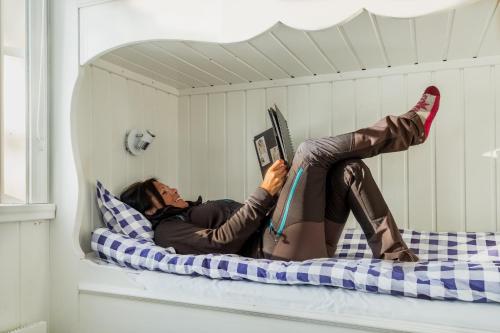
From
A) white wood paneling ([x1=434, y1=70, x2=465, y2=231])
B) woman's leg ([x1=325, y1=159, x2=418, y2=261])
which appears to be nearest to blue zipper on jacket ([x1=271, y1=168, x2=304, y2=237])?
woman's leg ([x1=325, y1=159, x2=418, y2=261])

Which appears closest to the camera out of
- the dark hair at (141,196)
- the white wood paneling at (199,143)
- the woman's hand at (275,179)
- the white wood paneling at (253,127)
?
the woman's hand at (275,179)

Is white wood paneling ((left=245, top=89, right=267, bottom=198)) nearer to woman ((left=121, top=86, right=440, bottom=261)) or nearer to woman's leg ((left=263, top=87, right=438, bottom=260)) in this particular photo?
woman ((left=121, top=86, right=440, bottom=261))

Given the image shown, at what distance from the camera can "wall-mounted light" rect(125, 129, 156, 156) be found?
1.80 metres

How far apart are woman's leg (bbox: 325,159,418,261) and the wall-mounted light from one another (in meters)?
0.87

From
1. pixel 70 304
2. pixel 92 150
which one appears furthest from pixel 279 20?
pixel 70 304

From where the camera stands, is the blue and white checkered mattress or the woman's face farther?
the woman's face

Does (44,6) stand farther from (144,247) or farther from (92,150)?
(144,247)

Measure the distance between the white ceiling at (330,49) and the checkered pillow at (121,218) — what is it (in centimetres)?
56

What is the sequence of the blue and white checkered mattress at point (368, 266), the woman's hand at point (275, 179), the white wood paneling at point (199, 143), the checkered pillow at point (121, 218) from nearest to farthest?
1. the blue and white checkered mattress at point (368, 266)
2. the woman's hand at point (275, 179)
3. the checkered pillow at point (121, 218)
4. the white wood paneling at point (199, 143)

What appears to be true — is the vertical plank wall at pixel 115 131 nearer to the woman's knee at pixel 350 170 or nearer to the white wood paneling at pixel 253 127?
the white wood paneling at pixel 253 127

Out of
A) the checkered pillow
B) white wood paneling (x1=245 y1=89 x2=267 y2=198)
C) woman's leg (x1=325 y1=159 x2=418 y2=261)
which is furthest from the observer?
white wood paneling (x1=245 y1=89 x2=267 y2=198)

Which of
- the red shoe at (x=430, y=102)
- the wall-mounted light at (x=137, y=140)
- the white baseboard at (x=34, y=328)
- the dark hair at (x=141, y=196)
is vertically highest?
the red shoe at (x=430, y=102)

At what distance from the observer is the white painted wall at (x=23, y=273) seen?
130cm

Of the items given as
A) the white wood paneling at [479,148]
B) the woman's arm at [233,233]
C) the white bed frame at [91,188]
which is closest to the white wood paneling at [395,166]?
the white wood paneling at [479,148]
